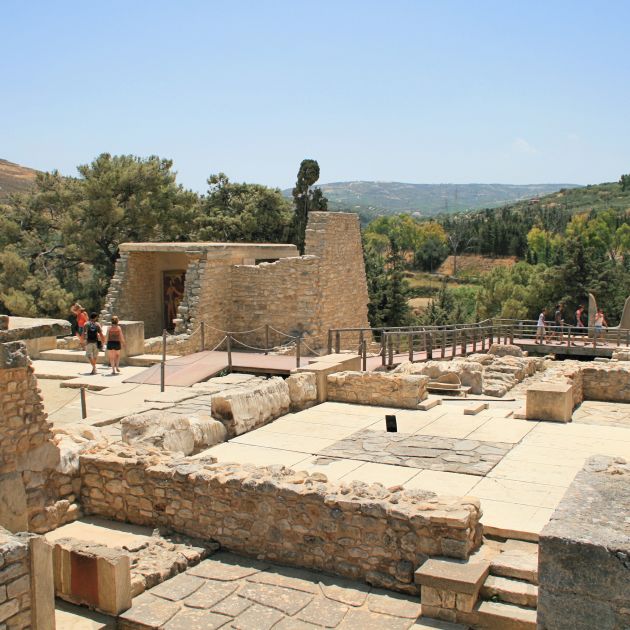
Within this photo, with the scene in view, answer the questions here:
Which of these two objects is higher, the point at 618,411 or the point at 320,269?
the point at 320,269

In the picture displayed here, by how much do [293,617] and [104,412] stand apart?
20.5 ft

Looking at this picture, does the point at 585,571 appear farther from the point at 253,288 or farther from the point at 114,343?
the point at 253,288

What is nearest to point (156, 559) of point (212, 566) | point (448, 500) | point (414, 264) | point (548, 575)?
point (212, 566)

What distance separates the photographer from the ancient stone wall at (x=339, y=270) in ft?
63.1

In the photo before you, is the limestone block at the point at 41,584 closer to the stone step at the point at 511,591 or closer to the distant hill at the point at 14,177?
the stone step at the point at 511,591

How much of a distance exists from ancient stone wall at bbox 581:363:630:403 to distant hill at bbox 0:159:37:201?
6379cm

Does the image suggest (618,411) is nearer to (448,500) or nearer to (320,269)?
(448,500)

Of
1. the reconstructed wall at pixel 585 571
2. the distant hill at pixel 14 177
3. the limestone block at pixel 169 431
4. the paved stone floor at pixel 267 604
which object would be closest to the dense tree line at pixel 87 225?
the limestone block at pixel 169 431

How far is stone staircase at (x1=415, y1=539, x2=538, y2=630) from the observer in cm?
575

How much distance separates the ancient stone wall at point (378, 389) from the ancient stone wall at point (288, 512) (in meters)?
5.24

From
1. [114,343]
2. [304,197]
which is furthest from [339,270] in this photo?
[304,197]

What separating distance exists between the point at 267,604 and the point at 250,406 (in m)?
4.91

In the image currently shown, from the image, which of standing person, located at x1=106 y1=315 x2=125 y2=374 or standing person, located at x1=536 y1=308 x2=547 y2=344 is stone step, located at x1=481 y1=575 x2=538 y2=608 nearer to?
standing person, located at x1=106 y1=315 x2=125 y2=374

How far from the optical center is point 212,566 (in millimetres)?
6977
